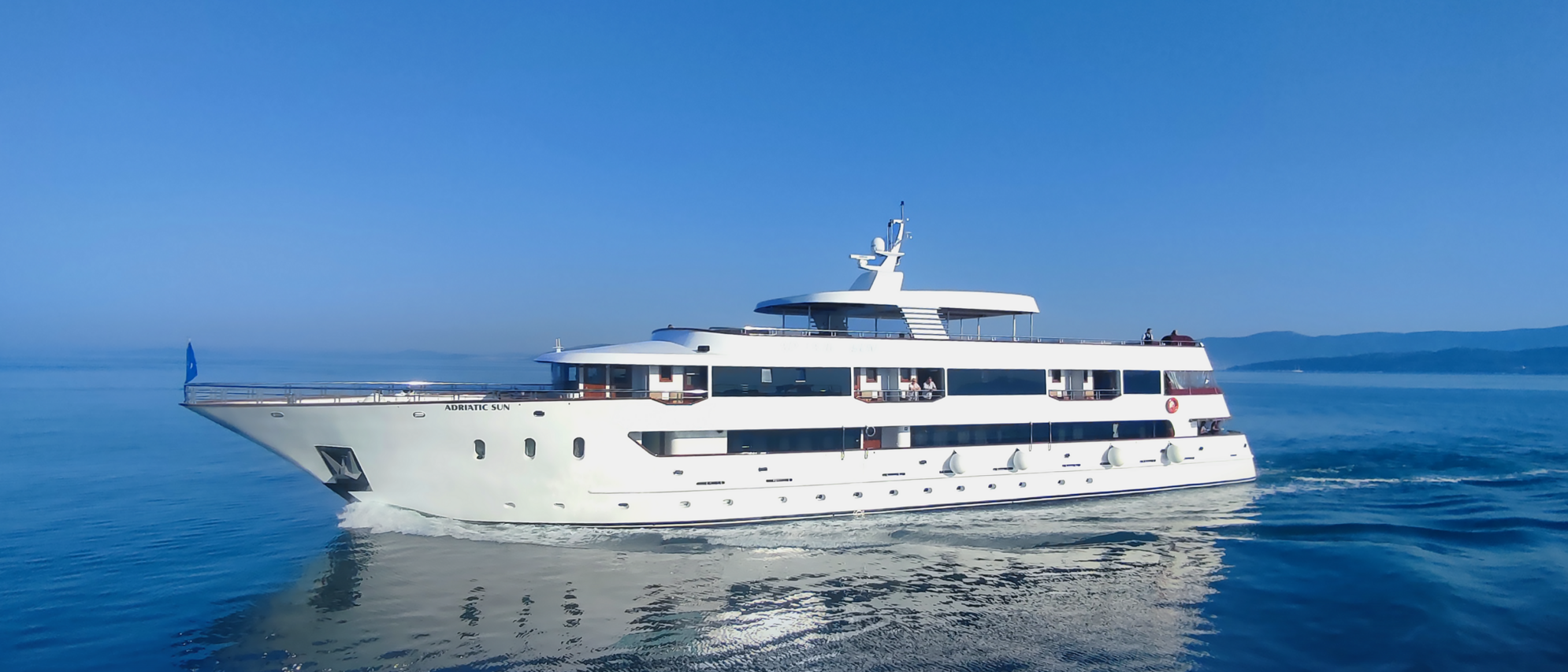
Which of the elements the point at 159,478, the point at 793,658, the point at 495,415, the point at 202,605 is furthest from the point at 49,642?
the point at 159,478

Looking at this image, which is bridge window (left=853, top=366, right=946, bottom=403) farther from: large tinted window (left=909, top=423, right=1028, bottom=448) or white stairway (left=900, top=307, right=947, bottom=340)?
white stairway (left=900, top=307, right=947, bottom=340)

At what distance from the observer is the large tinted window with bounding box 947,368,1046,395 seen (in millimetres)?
21781

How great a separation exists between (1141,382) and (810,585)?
1559cm

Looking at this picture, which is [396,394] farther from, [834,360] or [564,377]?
[834,360]

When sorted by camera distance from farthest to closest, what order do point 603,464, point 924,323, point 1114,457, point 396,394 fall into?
point 1114,457
point 924,323
point 396,394
point 603,464

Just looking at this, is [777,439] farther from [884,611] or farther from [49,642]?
[49,642]

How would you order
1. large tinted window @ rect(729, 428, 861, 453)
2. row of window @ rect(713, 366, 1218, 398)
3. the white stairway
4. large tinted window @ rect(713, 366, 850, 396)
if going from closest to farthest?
large tinted window @ rect(729, 428, 861, 453) < large tinted window @ rect(713, 366, 850, 396) < row of window @ rect(713, 366, 1218, 398) < the white stairway

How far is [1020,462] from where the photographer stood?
21.4 meters

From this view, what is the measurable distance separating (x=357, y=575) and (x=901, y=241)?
1762 cm

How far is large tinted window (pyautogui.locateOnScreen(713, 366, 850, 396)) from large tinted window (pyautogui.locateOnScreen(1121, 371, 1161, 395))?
10.5 m

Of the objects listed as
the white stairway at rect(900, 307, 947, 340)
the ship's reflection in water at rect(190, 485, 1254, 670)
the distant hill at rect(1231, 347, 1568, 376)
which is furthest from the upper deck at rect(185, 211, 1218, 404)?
the distant hill at rect(1231, 347, 1568, 376)

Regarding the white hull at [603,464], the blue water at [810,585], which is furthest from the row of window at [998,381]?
the blue water at [810,585]

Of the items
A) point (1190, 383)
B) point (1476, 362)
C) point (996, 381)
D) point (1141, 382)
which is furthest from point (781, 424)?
point (1476, 362)

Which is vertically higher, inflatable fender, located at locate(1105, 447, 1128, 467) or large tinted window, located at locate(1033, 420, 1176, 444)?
large tinted window, located at locate(1033, 420, 1176, 444)
